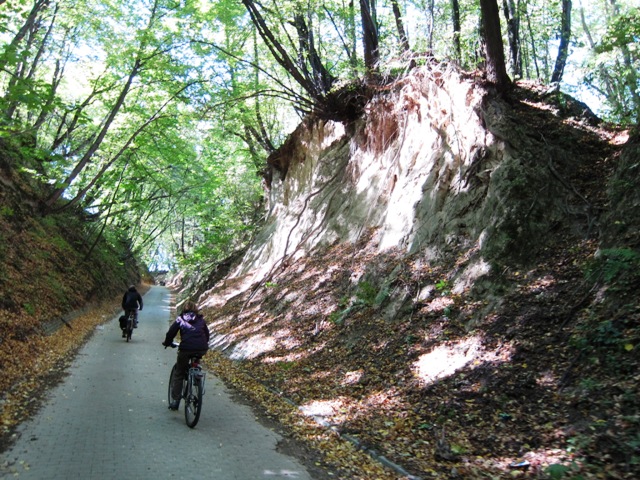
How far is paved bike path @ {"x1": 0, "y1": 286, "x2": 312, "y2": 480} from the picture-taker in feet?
16.3

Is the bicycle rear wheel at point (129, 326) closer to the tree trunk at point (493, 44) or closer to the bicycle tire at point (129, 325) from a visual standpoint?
the bicycle tire at point (129, 325)

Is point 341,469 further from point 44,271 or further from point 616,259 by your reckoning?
point 44,271

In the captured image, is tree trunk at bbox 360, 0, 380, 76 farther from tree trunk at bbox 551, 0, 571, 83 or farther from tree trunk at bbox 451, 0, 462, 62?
tree trunk at bbox 551, 0, 571, 83

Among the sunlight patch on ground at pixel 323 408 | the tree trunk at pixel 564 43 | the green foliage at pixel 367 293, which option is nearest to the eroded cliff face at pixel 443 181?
the green foliage at pixel 367 293

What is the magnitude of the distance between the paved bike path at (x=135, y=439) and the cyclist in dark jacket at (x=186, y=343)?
0.40m

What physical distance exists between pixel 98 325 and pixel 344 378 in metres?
14.5

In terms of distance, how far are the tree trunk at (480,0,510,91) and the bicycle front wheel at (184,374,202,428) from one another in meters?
9.73

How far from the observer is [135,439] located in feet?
19.4

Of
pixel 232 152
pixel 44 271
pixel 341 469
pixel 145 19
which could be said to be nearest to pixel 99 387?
pixel 341 469

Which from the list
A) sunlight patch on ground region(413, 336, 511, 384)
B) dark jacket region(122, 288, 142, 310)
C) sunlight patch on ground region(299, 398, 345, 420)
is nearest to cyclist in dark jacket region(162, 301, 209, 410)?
sunlight patch on ground region(299, 398, 345, 420)

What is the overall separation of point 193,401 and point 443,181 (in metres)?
7.80

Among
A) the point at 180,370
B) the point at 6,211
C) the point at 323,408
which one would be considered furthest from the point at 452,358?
the point at 6,211

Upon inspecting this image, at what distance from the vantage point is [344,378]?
8.22 m

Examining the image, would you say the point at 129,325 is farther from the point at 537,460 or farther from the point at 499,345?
the point at 537,460
